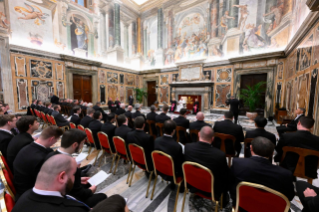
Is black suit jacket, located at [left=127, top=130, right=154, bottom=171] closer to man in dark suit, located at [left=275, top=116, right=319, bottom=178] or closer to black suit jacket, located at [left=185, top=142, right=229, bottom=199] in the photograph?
black suit jacket, located at [left=185, top=142, right=229, bottom=199]

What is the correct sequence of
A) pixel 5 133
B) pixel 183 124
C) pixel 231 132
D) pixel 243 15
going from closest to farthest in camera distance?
pixel 5 133 → pixel 231 132 → pixel 183 124 → pixel 243 15

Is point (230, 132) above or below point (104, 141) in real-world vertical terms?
above

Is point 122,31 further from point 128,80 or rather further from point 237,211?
point 237,211

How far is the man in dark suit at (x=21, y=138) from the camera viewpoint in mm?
1786

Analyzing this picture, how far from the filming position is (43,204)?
2.56 ft

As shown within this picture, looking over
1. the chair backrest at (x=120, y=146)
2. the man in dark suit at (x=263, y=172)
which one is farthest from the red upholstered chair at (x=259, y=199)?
the chair backrest at (x=120, y=146)

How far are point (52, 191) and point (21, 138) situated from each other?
1.66 m

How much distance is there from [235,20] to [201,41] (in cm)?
245

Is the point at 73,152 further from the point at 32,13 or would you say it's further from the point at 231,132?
the point at 32,13

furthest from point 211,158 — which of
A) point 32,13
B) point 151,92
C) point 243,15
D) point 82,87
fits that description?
point 151,92

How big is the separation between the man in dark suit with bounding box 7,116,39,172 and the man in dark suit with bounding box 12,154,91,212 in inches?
55.8

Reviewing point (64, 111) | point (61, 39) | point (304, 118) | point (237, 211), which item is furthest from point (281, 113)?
point (61, 39)

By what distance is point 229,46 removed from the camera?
8.93 m

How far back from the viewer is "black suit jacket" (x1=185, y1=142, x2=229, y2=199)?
5.12ft
